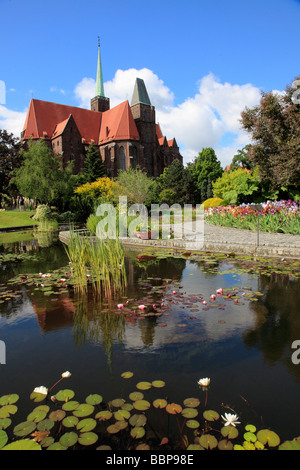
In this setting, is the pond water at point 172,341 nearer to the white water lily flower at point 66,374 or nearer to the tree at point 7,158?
the white water lily flower at point 66,374

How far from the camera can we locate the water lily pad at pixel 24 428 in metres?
1.96

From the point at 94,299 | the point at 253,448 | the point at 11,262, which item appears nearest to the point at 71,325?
the point at 94,299

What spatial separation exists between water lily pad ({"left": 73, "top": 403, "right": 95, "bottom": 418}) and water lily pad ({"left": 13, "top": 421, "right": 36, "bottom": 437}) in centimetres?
30

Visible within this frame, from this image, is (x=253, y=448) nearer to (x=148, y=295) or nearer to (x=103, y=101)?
(x=148, y=295)

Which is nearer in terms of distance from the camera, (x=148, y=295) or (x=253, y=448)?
(x=253, y=448)

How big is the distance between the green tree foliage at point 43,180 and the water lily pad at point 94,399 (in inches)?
1111

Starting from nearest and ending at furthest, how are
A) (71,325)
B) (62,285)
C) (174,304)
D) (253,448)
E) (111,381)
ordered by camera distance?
(253,448) < (111,381) < (71,325) < (174,304) < (62,285)

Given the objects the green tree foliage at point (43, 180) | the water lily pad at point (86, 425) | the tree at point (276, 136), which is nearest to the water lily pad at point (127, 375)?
the water lily pad at point (86, 425)

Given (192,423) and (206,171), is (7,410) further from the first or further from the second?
(206,171)

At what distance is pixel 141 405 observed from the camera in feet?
7.27

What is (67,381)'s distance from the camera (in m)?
2.59

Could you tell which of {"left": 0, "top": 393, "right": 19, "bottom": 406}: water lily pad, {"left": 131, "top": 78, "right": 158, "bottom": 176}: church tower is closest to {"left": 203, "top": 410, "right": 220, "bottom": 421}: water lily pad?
{"left": 0, "top": 393, "right": 19, "bottom": 406}: water lily pad

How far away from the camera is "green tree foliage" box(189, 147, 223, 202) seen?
51750 mm

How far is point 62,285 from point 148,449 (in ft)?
14.3
